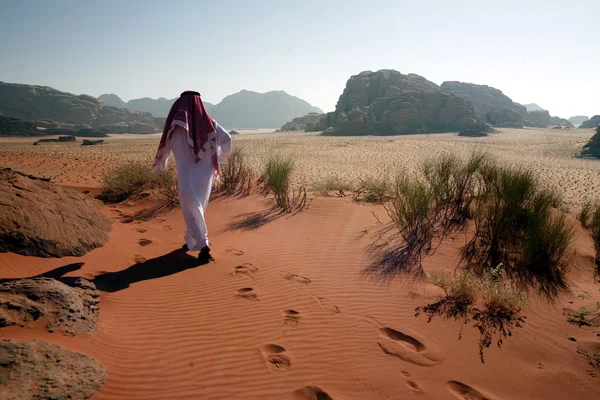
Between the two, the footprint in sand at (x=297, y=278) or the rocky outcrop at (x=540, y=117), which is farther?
the rocky outcrop at (x=540, y=117)

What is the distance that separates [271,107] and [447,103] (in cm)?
14754

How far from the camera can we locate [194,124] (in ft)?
14.7

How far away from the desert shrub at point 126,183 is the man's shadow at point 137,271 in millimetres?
4169

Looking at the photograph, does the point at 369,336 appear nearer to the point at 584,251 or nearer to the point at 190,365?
the point at 190,365

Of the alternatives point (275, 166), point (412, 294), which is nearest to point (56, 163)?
point (275, 166)

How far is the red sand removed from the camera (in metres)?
2.44

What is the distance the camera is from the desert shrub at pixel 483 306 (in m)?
3.14

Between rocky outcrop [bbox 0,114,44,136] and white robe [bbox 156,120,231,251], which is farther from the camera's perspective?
rocky outcrop [bbox 0,114,44,136]

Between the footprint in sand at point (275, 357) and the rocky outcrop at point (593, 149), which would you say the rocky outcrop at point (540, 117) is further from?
the footprint in sand at point (275, 357)

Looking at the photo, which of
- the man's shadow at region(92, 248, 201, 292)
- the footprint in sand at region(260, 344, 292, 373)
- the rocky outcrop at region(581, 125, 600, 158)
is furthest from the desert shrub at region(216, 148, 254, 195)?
the rocky outcrop at region(581, 125, 600, 158)

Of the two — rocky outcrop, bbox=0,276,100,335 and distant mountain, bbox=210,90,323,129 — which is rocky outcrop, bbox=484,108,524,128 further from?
distant mountain, bbox=210,90,323,129

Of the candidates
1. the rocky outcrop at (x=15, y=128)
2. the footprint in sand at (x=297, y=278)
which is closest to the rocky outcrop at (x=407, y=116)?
the rocky outcrop at (x=15, y=128)

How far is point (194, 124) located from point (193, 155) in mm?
396

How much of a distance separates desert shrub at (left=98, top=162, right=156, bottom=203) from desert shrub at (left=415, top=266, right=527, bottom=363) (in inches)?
280
